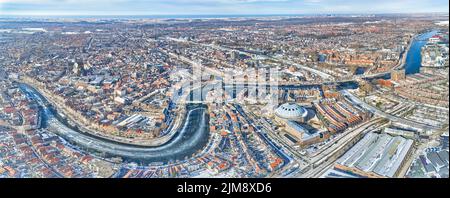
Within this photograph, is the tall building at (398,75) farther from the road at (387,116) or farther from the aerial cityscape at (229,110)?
the road at (387,116)

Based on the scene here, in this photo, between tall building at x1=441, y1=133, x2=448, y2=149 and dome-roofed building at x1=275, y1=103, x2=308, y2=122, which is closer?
tall building at x1=441, y1=133, x2=448, y2=149

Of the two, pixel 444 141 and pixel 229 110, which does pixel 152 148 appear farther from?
pixel 444 141

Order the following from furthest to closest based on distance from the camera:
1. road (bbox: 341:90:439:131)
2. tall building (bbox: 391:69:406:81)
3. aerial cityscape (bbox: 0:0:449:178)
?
tall building (bbox: 391:69:406:81)
road (bbox: 341:90:439:131)
aerial cityscape (bbox: 0:0:449:178)

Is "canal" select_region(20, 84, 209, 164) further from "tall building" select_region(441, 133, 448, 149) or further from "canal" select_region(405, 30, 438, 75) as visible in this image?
"canal" select_region(405, 30, 438, 75)

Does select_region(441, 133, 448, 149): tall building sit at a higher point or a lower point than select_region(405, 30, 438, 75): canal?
lower

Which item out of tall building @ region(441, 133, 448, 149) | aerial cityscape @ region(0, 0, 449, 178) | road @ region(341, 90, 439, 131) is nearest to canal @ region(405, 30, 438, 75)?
aerial cityscape @ region(0, 0, 449, 178)

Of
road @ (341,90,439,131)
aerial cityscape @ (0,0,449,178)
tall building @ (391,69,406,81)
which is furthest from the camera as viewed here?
tall building @ (391,69,406,81)

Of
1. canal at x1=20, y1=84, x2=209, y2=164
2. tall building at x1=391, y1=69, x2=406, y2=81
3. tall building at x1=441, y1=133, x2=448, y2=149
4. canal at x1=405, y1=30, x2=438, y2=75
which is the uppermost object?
canal at x1=405, y1=30, x2=438, y2=75
